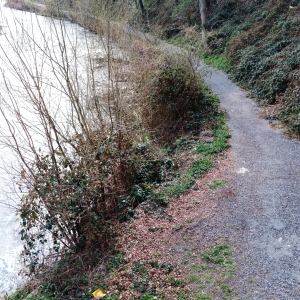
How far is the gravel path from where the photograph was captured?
5.37 m

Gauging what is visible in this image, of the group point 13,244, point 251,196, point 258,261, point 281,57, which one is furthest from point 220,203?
point 281,57

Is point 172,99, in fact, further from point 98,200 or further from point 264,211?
point 264,211

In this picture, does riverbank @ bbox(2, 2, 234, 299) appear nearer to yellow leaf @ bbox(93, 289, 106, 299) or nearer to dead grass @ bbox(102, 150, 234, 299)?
dead grass @ bbox(102, 150, 234, 299)

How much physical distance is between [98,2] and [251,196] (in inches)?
239

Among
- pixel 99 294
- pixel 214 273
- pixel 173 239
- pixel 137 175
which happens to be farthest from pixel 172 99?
pixel 99 294

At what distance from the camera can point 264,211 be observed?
23.3 ft

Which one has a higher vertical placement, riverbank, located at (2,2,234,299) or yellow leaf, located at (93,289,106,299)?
riverbank, located at (2,2,234,299)

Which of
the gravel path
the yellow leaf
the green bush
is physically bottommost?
the yellow leaf

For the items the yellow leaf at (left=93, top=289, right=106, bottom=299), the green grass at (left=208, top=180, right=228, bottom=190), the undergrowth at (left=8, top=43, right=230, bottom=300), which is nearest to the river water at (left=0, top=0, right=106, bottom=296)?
the undergrowth at (left=8, top=43, right=230, bottom=300)

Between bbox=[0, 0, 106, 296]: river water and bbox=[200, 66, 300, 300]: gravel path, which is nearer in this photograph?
bbox=[200, 66, 300, 300]: gravel path

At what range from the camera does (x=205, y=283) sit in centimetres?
558

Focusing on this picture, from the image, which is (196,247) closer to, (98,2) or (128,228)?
(128,228)

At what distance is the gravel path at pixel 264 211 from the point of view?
17.6 feet

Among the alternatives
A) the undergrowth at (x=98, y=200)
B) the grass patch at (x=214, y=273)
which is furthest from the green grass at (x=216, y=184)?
the grass patch at (x=214, y=273)
